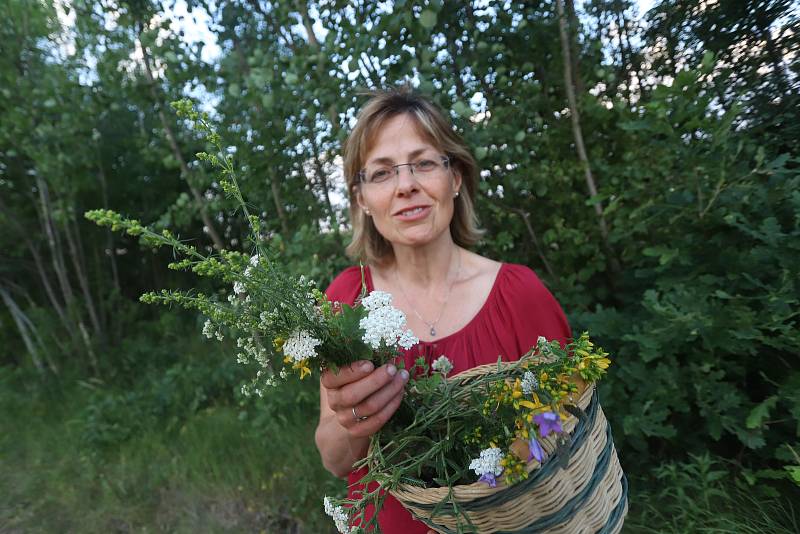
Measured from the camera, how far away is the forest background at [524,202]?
63.7 inches

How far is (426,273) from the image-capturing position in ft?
5.62

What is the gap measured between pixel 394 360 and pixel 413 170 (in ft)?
2.34

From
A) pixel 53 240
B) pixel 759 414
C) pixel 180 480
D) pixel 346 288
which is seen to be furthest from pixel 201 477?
pixel 53 240

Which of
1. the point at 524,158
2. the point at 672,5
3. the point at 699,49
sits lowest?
the point at 524,158

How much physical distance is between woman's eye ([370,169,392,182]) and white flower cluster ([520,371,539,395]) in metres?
0.86

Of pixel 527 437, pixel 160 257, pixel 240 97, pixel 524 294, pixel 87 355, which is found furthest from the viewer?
pixel 160 257

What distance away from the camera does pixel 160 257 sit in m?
6.30

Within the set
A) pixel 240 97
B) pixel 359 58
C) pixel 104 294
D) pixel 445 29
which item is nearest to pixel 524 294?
pixel 359 58

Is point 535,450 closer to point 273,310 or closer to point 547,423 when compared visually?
point 547,423

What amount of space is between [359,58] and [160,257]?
17.6 feet

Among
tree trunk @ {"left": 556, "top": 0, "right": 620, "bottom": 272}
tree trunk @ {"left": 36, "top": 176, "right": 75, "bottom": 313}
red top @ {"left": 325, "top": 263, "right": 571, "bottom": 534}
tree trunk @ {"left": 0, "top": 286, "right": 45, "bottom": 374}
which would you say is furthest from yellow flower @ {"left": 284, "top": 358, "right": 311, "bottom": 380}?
tree trunk @ {"left": 0, "top": 286, "right": 45, "bottom": 374}

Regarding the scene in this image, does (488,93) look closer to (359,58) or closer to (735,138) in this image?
(359,58)

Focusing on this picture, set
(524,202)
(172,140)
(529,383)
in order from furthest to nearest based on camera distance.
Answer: (172,140), (524,202), (529,383)

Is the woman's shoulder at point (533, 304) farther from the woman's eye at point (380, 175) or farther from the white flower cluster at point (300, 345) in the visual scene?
the white flower cluster at point (300, 345)
